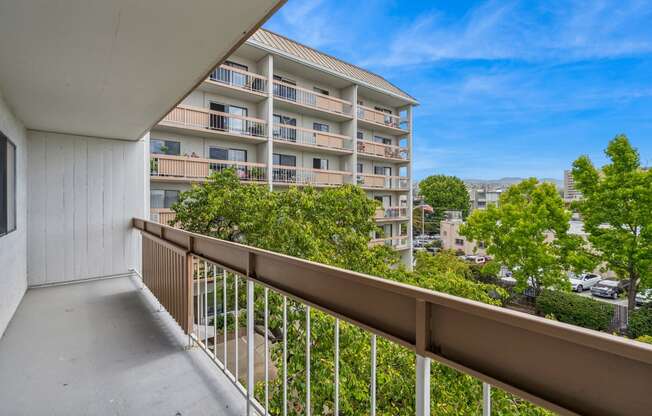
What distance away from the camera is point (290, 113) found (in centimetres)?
1170

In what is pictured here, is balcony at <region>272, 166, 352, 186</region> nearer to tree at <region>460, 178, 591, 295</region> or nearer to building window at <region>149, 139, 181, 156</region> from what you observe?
building window at <region>149, 139, 181, 156</region>

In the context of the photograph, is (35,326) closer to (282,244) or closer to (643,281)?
(282,244)

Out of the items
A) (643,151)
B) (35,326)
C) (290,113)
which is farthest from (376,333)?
(643,151)

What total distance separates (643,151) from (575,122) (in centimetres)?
3156

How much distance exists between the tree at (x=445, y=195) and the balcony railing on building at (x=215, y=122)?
22189mm

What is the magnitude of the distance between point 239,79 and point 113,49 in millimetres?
8749

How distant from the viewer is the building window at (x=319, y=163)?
12.4 metres

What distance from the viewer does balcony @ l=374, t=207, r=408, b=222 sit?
14045 mm

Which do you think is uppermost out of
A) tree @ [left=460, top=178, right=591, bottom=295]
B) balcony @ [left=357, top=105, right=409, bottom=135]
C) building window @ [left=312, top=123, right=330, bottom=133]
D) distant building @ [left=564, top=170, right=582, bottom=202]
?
balcony @ [left=357, top=105, right=409, bottom=135]

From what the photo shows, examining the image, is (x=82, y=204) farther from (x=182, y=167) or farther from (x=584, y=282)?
(x=584, y=282)

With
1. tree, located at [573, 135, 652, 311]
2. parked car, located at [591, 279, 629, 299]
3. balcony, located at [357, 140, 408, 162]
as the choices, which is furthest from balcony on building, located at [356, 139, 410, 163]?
parked car, located at [591, 279, 629, 299]

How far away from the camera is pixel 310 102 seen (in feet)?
38.4

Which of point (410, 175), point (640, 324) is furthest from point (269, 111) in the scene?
point (640, 324)

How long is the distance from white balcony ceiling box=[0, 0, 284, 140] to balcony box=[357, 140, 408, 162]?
35.2ft
